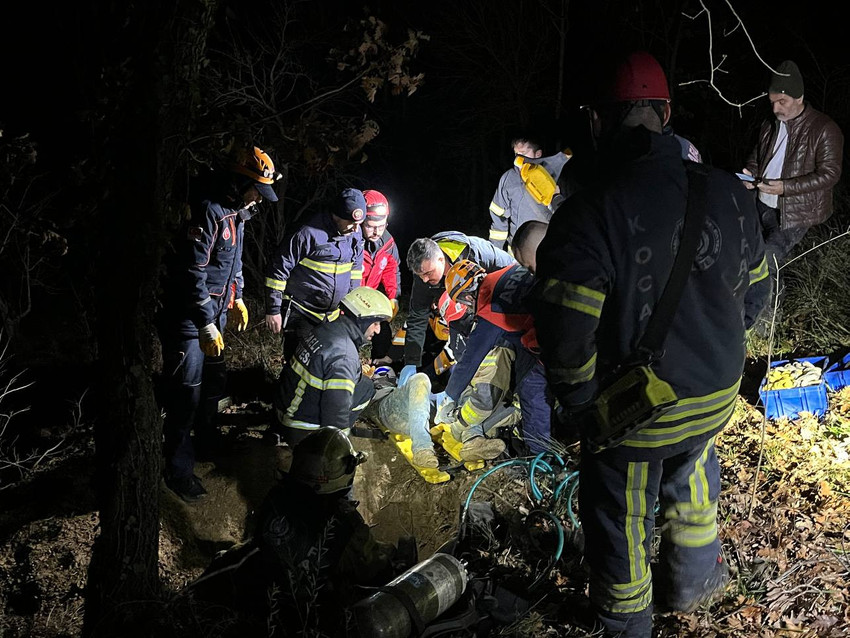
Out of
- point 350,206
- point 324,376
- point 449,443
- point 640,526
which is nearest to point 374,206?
point 350,206

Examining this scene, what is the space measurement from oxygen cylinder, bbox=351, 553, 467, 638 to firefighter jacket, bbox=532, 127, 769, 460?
1006mm

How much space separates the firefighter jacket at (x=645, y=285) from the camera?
2.40m

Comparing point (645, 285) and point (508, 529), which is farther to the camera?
point (508, 529)

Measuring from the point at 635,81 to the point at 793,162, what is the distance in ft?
12.4

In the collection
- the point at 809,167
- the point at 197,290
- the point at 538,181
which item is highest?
the point at 809,167

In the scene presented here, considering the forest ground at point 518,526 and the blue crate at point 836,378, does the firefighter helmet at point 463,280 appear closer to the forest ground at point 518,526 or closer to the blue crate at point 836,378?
the forest ground at point 518,526

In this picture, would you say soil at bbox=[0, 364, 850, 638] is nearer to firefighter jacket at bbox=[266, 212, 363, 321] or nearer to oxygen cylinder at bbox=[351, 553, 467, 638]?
oxygen cylinder at bbox=[351, 553, 467, 638]

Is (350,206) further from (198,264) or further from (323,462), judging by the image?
(323,462)

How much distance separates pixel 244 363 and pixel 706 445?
5.71 metres

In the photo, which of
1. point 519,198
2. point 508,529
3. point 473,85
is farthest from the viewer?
point 473,85

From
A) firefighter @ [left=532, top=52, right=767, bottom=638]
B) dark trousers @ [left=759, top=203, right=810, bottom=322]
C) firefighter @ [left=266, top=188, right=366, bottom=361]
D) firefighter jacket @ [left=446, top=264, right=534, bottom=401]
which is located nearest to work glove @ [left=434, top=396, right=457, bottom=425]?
firefighter jacket @ [left=446, top=264, right=534, bottom=401]

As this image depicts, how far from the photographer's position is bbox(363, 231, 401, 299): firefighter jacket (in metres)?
6.68

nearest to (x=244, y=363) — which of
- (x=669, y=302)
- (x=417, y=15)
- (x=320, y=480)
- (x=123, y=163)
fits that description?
(x=320, y=480)

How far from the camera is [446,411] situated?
5.30 m
